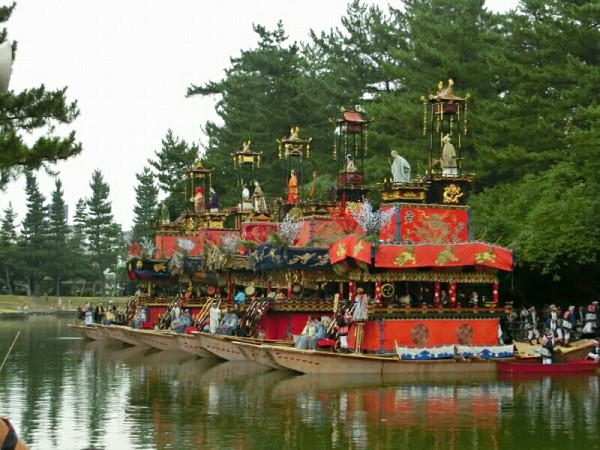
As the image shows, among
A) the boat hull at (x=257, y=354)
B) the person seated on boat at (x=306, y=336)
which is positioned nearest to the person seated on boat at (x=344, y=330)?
the person seated on boat at (x=306, y=336)

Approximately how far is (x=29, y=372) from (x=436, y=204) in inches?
532

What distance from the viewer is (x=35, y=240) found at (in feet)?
353

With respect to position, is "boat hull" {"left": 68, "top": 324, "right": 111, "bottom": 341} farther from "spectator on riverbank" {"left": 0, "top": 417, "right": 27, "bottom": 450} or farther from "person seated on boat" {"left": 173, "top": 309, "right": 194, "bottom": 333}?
"spectator on riverbank" {"left": 0, "top": 417, "right": 27, "bottom": 450}

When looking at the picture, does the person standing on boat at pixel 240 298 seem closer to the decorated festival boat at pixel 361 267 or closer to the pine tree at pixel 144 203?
the decorated festival boat at pixel 361 267

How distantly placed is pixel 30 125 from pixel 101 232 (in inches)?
3708

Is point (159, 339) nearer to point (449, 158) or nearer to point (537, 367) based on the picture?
point (449, 158)

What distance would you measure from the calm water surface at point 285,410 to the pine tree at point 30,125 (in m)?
5.65

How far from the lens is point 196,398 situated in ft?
88.9

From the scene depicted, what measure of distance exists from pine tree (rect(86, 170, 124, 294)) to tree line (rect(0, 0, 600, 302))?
139 feet

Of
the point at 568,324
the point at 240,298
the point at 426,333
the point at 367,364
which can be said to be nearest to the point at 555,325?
the point at 568,324

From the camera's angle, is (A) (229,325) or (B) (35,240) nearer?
(A) (229,325)

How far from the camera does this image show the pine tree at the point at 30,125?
86.4 feet

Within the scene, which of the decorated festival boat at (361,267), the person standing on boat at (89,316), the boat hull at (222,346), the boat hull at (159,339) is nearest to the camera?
the decorated festival boat at (361,267)

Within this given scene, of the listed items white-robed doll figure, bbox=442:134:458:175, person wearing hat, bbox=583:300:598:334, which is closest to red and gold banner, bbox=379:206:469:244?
white-robed doll figure, bbox=442:134:458:175
